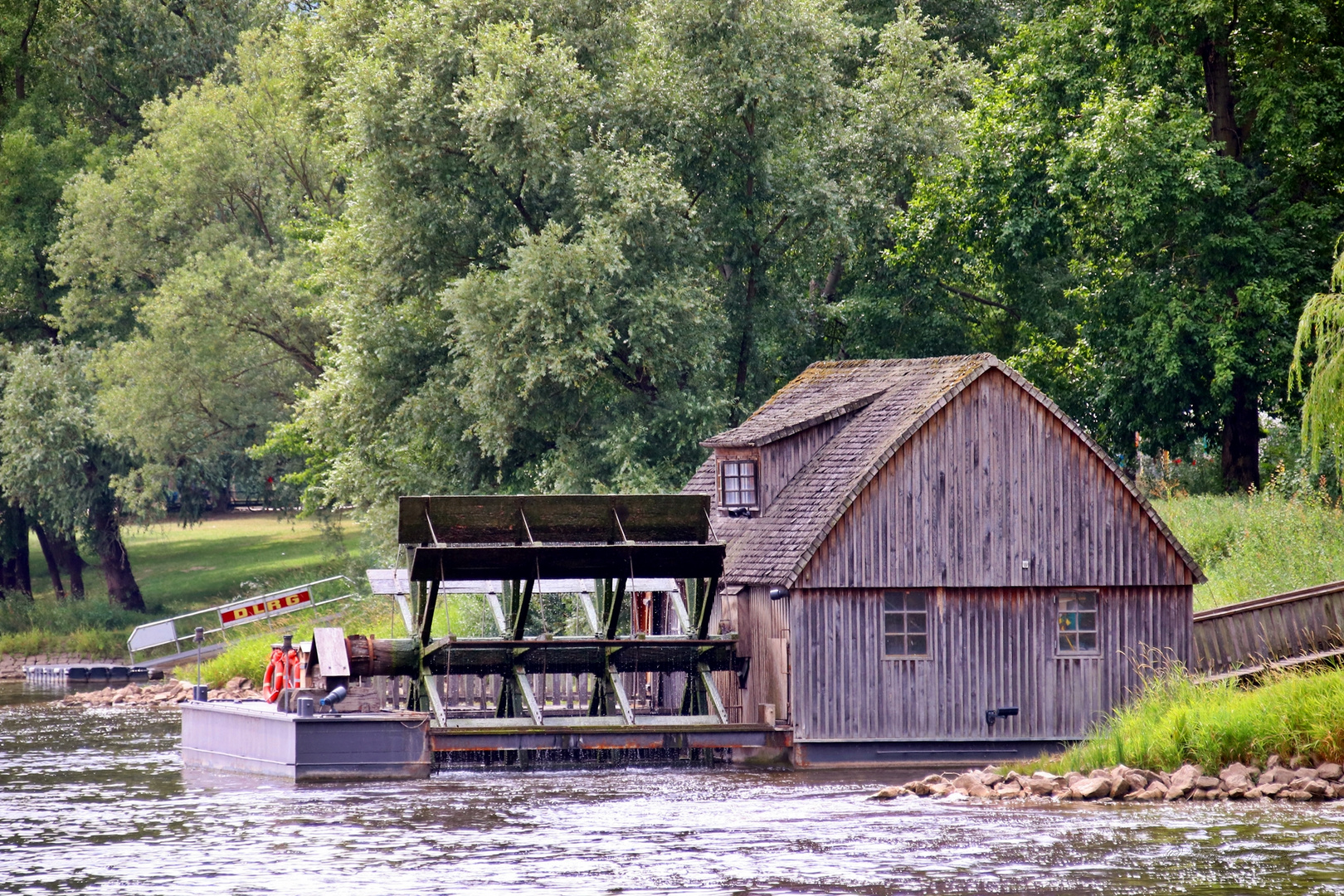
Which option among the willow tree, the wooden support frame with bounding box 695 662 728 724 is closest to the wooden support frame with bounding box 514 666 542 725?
the wooden support frame with bounding box 695 662 728 724

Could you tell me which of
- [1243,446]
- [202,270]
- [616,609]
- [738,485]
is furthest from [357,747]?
[202,270]

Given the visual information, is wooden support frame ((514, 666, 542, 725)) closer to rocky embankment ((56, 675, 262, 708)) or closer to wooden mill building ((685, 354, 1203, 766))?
wooden mill building ((685, 354, 1203, 766))

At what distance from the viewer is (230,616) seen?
4219cm

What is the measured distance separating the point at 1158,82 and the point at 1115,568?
14.7 metres

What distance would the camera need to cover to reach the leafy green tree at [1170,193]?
36.4 m

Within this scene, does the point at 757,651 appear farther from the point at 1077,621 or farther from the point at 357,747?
the point at 357,747

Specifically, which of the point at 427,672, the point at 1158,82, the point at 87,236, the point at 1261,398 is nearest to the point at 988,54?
the point at 1158,82

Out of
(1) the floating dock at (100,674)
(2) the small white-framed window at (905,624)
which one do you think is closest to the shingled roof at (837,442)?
(2) the small white-framed window at (905,624)

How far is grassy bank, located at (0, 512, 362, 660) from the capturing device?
55031 mm

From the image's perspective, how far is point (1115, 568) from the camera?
28.5m

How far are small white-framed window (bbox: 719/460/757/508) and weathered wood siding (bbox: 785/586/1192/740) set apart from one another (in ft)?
10.2

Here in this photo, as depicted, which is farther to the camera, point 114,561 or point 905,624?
point 114,561

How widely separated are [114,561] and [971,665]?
125 feet

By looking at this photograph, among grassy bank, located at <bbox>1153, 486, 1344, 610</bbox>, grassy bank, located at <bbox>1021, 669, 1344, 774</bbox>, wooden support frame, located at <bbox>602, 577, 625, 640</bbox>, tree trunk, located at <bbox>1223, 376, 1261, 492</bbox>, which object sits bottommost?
grassy bank, located at <bbox>1021, 669, 1344, 774</bbox>
